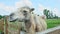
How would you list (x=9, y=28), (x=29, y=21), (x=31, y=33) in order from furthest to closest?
(x=9, y=28) → (x=29, y=21) → (x=31, y=33)

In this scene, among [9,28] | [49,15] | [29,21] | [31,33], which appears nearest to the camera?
[31,33]

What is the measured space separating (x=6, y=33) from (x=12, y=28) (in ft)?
2.19

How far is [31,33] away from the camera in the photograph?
Answer: 5.12 metres

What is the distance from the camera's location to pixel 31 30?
17.3ft

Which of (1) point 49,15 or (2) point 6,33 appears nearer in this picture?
(2) point 6,33

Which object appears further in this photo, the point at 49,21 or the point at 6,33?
the point at 49,21

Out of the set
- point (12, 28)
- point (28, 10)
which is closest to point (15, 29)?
point (12, 28)

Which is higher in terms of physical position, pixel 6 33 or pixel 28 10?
pixel 28 10

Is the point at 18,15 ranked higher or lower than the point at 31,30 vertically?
higher

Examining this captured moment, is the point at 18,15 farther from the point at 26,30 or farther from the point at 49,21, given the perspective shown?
the point at 49,21

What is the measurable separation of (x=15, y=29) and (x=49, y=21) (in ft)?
14.8

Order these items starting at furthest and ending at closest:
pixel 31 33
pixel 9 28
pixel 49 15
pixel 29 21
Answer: pixel 49 15 → pixel 9 28 → pixel 29 21 → pixel 31 33

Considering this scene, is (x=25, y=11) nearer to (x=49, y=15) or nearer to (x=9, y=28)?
(x=9, y=28)

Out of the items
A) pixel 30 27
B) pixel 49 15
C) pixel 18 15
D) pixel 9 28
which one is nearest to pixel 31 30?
pixel 30 27
